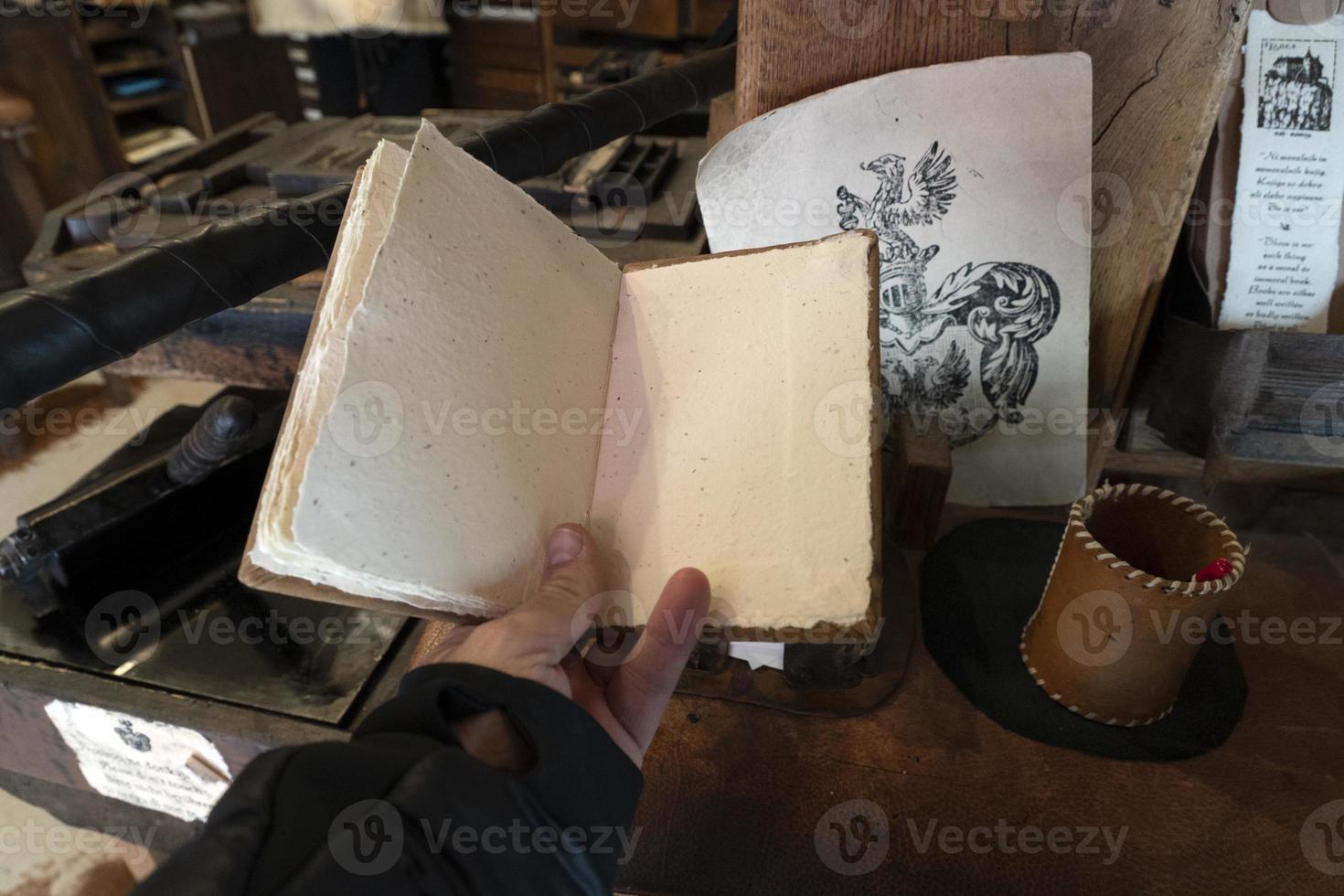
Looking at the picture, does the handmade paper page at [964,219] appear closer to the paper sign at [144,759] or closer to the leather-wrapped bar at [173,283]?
the leather-wrapped bar at [173,283]

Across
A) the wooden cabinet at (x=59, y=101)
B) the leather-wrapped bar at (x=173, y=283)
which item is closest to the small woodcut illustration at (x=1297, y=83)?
the leather-wrapped bar at (x=173, y=283)

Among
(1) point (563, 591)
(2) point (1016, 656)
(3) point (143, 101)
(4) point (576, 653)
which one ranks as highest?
(3) point (143, 101)

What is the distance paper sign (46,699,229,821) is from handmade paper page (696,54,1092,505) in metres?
0.85

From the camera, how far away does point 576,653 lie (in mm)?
660

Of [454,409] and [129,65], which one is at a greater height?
[129,65]

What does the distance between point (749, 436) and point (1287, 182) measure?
74 centimetres

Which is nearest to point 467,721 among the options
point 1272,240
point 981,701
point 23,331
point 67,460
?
point 23,331

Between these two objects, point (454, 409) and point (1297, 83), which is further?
point (1297, 83)

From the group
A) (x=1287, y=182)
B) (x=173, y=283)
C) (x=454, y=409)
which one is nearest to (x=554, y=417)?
(x=454, y=409)

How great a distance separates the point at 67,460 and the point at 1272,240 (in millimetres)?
2344

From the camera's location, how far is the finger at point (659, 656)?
0.55m

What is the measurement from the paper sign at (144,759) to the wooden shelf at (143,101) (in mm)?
2388

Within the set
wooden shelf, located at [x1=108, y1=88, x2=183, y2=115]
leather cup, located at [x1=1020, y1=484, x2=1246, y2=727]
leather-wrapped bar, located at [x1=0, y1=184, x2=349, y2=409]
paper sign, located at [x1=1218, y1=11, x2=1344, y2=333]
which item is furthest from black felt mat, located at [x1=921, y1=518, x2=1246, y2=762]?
wooden shelf, located at [x1=108, y1=88, x2=183, y2=115]

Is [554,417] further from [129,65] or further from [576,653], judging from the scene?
[129,65]
